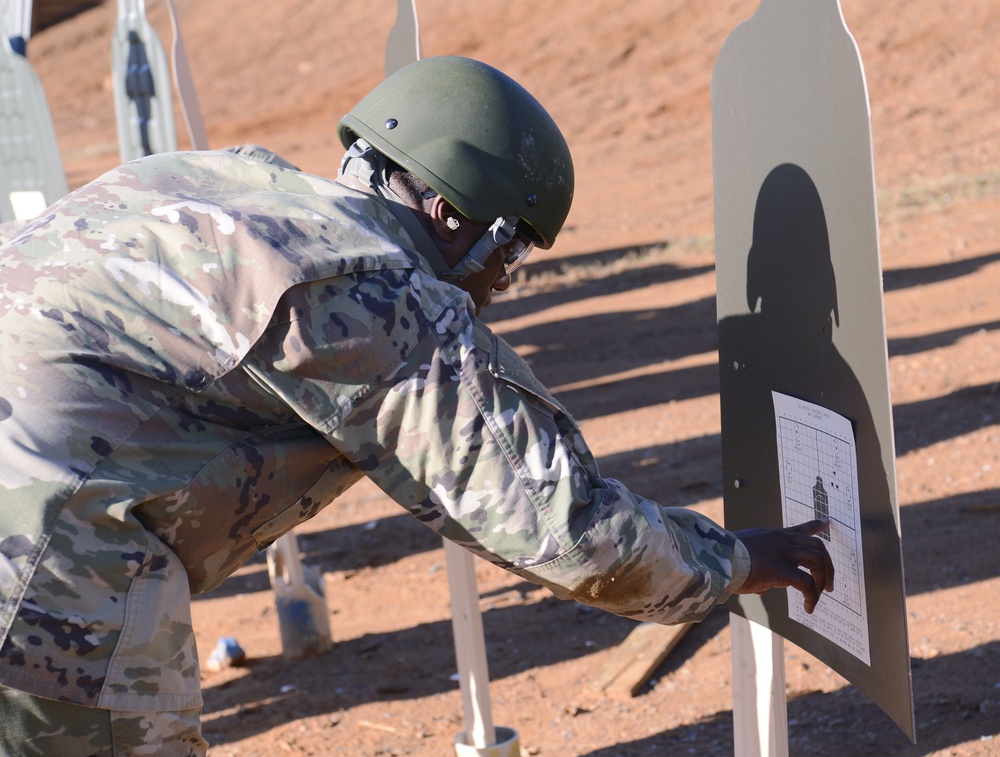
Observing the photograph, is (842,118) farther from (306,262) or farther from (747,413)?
(306,262)

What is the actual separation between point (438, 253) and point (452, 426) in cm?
40

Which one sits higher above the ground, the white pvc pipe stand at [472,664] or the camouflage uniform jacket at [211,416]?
the camouflage uniform jacket at [211,416]

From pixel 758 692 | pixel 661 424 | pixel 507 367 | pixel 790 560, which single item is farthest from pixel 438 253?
pixel 661 424

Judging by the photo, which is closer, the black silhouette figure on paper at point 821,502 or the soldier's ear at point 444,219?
the soldier's ear at point 444,219

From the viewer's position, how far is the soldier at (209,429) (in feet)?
5.58

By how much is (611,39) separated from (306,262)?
20.5 m

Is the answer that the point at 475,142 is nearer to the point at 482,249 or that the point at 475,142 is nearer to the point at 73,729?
the point at 482,249

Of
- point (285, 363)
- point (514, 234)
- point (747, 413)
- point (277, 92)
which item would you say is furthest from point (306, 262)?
point (277, 92)

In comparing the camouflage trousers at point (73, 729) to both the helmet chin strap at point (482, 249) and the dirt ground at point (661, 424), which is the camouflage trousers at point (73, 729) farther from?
the dirt ground at point (661, 424)

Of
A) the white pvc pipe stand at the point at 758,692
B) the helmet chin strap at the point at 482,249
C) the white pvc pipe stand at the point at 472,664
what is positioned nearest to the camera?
the helmet chin strap at the point at 482,249

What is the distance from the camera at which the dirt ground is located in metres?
3.89

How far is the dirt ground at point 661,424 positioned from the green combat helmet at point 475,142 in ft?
6.93

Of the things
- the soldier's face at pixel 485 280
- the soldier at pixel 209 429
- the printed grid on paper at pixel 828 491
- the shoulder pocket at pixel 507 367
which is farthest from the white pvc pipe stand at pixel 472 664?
the shoulder pocket at pixel 507 367

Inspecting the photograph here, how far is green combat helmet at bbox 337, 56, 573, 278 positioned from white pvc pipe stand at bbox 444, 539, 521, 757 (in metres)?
1.40
